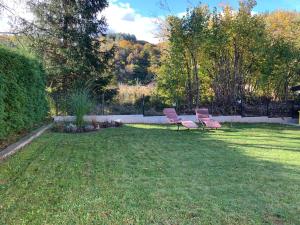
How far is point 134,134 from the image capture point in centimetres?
1154

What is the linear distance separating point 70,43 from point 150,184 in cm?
1250

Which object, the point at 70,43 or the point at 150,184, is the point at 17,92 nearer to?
the point at 150,184

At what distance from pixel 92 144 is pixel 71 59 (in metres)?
8.09

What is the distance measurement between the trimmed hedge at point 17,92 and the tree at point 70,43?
15.1ft

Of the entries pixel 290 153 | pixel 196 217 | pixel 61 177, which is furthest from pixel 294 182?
pixel 61 177

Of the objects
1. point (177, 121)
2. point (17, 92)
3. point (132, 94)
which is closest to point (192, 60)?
point (132, 94)

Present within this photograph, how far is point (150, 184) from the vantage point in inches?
209

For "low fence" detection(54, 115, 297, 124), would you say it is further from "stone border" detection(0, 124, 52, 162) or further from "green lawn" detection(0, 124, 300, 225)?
"green lawn" detection(0, 124, 300, 225)

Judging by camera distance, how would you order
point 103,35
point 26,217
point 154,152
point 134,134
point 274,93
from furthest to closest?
point 274,93
point 103,35
point 134,134
point 154,152
point 26,217

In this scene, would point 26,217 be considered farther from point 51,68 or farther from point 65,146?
point 51,68

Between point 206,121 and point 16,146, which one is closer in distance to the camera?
point 16,146

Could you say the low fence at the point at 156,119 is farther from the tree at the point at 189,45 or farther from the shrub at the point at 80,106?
the shrub at the point at 80,106

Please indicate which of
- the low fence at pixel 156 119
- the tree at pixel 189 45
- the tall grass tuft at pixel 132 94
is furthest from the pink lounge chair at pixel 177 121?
the tree at pixel 189 45

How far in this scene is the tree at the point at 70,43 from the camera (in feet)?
53.6
